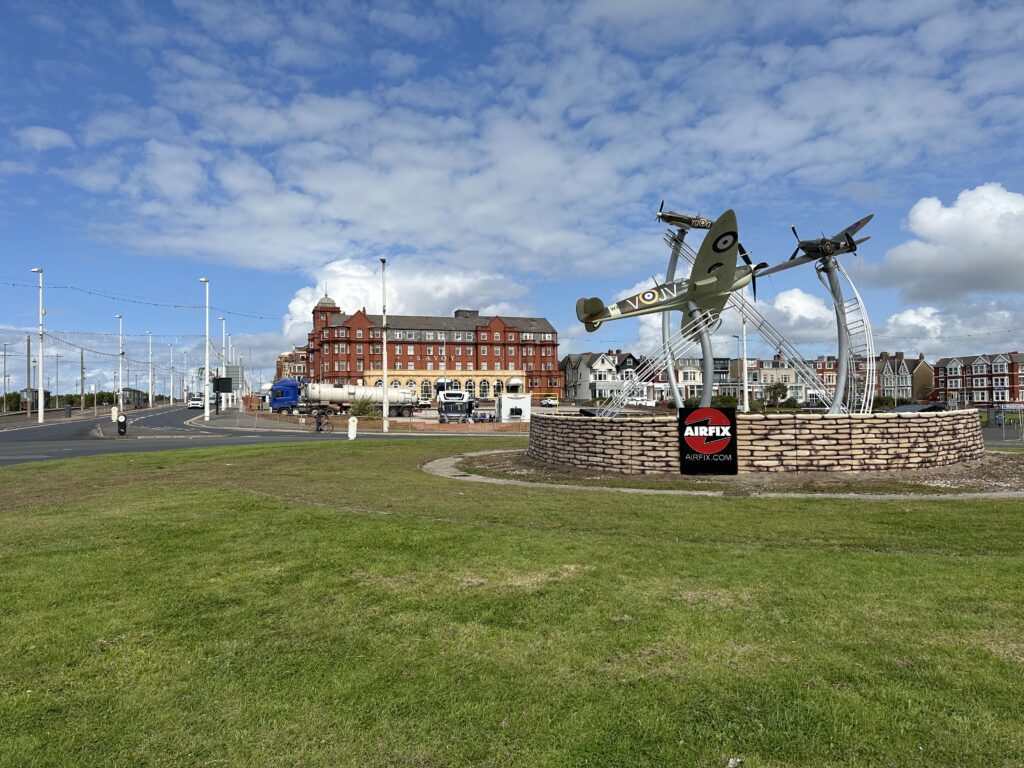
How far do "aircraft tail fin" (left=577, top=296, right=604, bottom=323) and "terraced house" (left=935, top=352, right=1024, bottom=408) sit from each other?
386 feet

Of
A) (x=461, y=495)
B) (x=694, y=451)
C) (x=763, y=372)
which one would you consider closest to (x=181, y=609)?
(x=461, y=495)

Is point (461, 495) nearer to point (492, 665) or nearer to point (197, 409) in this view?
point (492, 665)

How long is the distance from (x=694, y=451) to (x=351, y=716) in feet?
42.1

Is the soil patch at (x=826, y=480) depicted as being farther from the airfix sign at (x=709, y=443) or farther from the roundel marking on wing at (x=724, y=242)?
the roundel marking on wing at (x=724, y=242)

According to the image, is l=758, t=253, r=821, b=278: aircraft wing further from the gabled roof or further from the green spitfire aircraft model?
the gabled roof

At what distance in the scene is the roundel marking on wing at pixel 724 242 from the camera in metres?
16.4

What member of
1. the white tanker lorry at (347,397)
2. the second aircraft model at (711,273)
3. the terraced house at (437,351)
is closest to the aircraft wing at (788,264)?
the second aircraft model at (711,273)

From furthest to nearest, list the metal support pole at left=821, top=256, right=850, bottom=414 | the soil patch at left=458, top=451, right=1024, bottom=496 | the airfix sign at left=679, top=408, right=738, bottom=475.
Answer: the metal support pole at left=821, top=256, right=850, bottom=414
the airfix sign at left=679, top=408, right=738, bottom=475
the soil patch at left=458, top=451, right=1024, bottom=496

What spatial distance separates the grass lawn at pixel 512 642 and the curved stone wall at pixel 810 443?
5.42 m

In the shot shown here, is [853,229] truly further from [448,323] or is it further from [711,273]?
A: [448,323]

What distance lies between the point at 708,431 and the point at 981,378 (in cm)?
12824

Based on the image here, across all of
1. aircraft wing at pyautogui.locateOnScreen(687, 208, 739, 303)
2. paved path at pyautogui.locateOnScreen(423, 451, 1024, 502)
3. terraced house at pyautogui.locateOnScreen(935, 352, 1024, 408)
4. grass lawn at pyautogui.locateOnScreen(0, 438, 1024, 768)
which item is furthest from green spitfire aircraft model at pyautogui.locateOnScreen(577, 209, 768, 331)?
terraced house at pyautogui.locateOnScreen(935, 352, 1024, 408)

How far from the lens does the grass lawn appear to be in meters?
3.53

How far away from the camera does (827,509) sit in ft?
35.1
